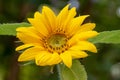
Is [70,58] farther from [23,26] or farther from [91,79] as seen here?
[91,79]

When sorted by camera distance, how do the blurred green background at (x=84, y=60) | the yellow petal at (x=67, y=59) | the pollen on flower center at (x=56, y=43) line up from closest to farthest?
the yellow petal at (x=67, y=59) → the pollen on flower center at (x=56, y=43) → the blurred green background at (x=84, y=60)

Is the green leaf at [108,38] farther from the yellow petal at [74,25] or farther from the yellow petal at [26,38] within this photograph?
the yellow petal at [26,38]

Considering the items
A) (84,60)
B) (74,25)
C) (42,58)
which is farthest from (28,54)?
(84,60)

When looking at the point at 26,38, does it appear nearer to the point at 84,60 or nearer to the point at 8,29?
the point at 8,29

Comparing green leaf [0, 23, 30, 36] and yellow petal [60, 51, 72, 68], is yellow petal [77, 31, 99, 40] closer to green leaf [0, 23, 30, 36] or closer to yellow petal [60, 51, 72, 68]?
yellow petal [60, 51, 72, 68]

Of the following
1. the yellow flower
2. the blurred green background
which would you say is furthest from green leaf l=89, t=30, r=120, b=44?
the blurred green background

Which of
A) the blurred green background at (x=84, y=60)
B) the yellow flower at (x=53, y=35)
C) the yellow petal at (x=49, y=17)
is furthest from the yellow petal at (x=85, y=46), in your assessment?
the blurred green background at (x=84, y=60)

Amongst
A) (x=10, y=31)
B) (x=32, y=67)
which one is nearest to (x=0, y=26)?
(x=10, y=31)
